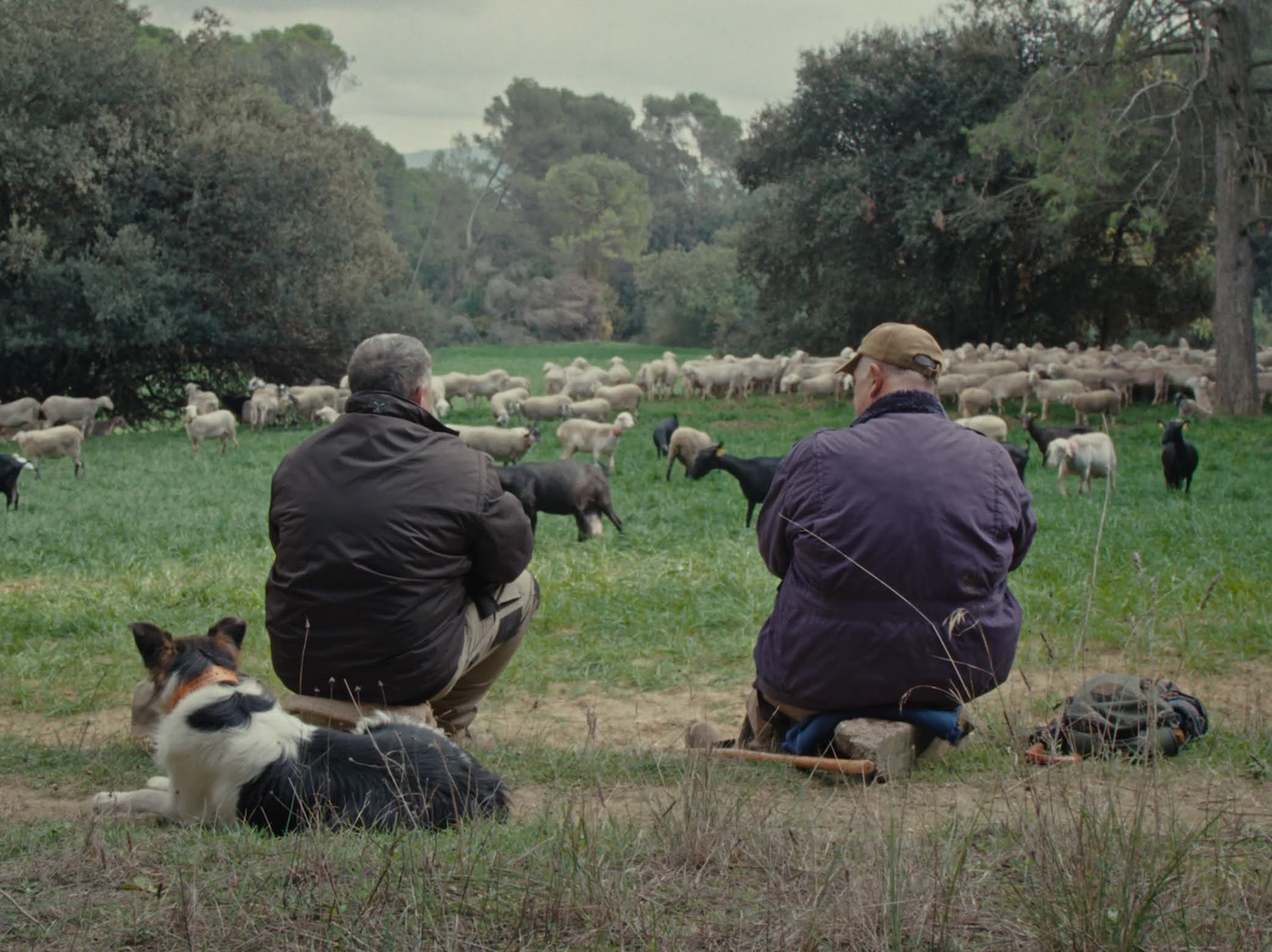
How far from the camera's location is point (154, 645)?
151 inches

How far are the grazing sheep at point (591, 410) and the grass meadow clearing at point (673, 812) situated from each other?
10.7 metres

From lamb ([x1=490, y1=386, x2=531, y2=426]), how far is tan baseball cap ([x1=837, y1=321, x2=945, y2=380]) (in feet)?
50.8

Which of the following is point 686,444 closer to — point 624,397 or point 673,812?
point 624,397

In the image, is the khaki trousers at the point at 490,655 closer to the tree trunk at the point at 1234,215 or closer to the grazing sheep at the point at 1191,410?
the grazing sheep at the point at 1191,410

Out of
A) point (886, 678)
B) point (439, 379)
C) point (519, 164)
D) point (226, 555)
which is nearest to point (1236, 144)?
point (439, 379)

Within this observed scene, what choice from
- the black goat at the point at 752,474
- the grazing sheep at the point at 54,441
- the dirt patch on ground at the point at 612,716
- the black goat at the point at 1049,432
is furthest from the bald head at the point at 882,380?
the grazing sheep at the point at 54,441

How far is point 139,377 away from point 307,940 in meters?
24.9

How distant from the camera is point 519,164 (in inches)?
2960

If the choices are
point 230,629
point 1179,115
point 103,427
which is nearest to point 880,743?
point 230,629

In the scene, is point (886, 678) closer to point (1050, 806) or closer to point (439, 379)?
point (1050, 806)

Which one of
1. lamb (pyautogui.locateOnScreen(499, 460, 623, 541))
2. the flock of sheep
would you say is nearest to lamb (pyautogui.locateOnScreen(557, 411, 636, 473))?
the flock of sheep

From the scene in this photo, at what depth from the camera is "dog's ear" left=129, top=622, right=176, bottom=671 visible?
150 inches

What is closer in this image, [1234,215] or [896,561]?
[896,561]

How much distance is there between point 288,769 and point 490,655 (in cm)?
143
